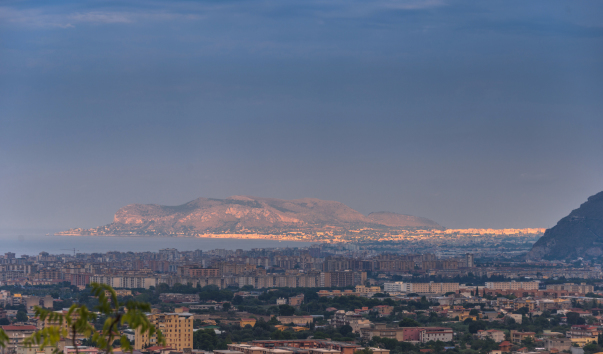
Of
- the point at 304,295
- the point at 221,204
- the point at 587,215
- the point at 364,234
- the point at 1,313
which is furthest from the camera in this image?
the point at 221,204

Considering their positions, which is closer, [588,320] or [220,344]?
[220,344]

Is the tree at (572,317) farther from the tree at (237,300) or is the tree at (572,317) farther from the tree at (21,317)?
the tree at (21,317)

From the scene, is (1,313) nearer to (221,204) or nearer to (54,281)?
(54,281)

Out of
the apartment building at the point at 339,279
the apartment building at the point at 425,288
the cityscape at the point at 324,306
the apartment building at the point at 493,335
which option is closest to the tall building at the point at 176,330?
the cityscape at the point at 324,306

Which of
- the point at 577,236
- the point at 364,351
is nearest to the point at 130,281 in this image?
the point at 364,351

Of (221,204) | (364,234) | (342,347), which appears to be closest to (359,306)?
(342,347)

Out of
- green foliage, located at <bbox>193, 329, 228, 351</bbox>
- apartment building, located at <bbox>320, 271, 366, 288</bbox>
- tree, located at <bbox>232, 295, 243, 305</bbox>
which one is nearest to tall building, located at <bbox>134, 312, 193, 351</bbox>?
green foliage, located at <bbox>193, 329, 228, 351</bbox>

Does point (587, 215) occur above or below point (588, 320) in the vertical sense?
above

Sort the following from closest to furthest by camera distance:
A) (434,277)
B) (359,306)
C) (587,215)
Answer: (359,306) → (434,277) → (587,215)

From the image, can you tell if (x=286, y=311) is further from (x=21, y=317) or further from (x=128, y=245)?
(x=128, y=245)
